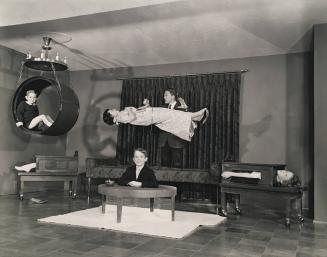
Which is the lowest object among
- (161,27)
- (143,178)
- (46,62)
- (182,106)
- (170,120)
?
(143,178)

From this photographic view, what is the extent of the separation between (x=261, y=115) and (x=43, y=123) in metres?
3.72

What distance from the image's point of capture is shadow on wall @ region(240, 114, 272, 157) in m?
6.26

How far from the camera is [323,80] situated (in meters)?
4.80

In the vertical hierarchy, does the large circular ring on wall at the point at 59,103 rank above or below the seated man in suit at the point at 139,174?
above

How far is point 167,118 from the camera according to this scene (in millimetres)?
5809

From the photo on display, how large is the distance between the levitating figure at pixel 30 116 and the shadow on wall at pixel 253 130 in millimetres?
3456

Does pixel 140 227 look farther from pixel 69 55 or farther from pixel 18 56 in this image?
pixel 18 56

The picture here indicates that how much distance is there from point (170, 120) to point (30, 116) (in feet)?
7.32

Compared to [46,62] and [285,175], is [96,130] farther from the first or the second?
[285,175]

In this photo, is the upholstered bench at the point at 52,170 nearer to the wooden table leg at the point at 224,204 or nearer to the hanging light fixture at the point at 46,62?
the hanging light fixture at the point at 46,62

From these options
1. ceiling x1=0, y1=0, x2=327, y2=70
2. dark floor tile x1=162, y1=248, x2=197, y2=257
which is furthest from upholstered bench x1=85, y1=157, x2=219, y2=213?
dark floor tile x1=162, y1=248, x2=197, y2=257

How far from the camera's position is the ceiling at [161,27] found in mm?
3770

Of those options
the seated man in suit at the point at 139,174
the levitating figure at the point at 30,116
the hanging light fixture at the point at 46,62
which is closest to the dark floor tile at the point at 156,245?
the seated man in suit at the point at 139,174

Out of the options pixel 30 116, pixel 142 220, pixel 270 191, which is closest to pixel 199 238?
pixel 142 220
